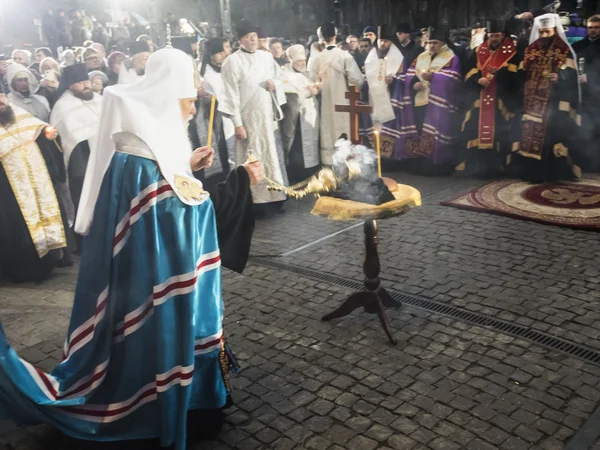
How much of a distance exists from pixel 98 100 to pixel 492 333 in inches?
201

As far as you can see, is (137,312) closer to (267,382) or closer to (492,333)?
(267,382)

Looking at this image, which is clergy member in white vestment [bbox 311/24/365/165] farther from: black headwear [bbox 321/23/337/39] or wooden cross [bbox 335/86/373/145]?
wooden cross [bbox 335/86/373/145]

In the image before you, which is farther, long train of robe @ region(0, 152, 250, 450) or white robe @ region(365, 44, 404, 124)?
white robe @ region(365, 44, 404, 124)

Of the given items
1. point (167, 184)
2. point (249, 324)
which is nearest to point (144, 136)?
point (167, 184)

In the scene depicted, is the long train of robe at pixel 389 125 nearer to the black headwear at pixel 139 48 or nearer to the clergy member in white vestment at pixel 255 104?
the clergy member in white vestment at pixel 255 104

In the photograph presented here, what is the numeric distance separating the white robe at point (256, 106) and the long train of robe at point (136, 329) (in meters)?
4.66

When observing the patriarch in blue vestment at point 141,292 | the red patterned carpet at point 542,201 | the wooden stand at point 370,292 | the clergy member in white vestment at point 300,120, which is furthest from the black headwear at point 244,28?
the patriarch in blue vestment at point 141,292

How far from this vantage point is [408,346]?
14.1 feet

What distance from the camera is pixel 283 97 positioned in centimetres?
818

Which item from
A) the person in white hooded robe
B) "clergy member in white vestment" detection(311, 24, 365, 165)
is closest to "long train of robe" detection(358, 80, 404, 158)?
"clergy member in white vestment" detection(311, 24, 365, 165)

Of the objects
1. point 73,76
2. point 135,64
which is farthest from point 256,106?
point 73,76

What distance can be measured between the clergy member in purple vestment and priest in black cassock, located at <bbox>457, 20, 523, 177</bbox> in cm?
23

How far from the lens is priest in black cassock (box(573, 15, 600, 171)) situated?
8.69 meters

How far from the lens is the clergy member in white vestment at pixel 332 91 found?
938cm
